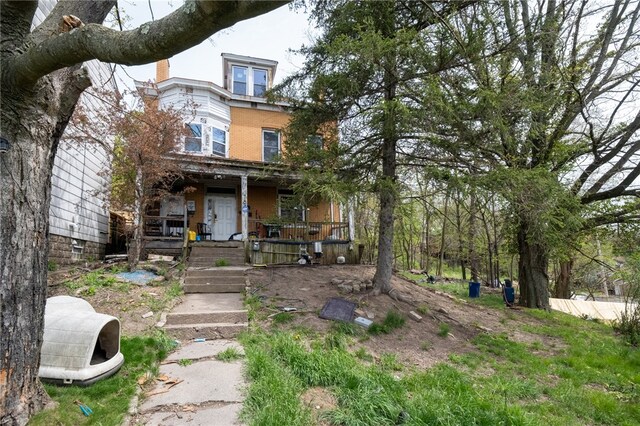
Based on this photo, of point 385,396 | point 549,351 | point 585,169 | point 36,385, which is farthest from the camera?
point 585,169

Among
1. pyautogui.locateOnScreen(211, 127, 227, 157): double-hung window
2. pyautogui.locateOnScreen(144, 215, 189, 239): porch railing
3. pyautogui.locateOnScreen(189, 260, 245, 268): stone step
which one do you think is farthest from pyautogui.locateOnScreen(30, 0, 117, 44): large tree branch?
pyautogui.locateOnScreen(211, 127, 227, 157): double-hung window

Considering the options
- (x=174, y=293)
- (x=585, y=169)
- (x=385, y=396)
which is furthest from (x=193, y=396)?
(x=585, y=169)

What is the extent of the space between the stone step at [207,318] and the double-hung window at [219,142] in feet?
31.3

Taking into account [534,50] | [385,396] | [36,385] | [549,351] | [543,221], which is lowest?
[549,351]

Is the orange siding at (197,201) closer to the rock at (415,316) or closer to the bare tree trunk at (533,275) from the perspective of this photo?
the rock at (415,316)

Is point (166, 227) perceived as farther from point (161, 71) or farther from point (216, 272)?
point (161, 71)

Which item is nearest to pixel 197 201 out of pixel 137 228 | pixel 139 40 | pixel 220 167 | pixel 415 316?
pixel 220 167

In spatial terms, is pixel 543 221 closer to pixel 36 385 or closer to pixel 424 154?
pixel 424 154

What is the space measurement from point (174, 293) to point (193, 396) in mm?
4134

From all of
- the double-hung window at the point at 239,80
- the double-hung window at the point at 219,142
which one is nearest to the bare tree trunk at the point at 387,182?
the double-hung window at the point at 219,142

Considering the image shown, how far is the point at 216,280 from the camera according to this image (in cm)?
849

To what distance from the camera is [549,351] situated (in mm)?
6176

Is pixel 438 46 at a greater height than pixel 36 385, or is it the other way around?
pixel 438 46

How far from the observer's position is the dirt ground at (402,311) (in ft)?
19.2
